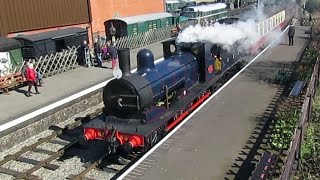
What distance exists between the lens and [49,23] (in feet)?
71.9

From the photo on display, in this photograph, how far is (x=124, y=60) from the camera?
31.7 feet

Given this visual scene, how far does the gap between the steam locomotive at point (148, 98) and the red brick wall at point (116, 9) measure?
1397 cm

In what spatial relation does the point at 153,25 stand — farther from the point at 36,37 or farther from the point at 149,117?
the point at 149,117

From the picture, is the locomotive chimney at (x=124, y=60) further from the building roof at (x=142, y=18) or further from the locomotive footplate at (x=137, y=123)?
the building roof at (x=142, y=18)

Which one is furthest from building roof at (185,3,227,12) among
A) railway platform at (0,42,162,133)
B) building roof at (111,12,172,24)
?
railway platform at (0,42,162,133)

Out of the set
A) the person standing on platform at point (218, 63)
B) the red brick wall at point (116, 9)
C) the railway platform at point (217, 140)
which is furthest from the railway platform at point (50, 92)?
the red brick wall at point (116, 9)

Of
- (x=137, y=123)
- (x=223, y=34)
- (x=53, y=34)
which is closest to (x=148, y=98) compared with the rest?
(x=137, y=123)

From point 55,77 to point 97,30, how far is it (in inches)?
325

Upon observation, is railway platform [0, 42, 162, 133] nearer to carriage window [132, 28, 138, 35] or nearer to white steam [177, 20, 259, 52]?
white steam [177, 20, 259, 52]

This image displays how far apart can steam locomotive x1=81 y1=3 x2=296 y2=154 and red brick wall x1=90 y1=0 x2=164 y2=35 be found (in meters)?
14.0

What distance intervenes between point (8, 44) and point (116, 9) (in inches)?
469

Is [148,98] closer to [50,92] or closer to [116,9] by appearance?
[50,92]

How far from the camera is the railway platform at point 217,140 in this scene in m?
8.31

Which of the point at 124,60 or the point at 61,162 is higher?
the point at 124,60
